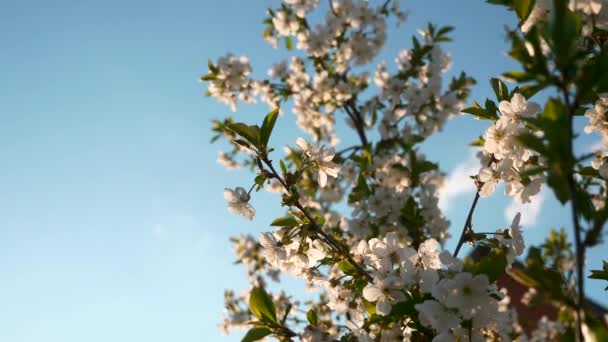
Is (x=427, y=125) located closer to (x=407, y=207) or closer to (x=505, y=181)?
(x=407, y=207)

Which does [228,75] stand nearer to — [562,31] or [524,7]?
[524,7]

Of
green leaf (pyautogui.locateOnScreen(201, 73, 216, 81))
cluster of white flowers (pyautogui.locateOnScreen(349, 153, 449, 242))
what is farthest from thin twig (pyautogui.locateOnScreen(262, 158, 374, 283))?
green leaf (pyautogui.locateOnScreen(201, 73, 216, 81))

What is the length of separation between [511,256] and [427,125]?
3.79m

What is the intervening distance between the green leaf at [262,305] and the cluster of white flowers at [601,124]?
164 cm

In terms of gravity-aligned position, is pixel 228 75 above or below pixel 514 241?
above

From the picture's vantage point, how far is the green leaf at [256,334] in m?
1.74

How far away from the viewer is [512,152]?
187 cm

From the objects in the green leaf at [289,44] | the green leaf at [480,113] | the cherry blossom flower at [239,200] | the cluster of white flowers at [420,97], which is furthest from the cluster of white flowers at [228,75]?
the green leaf at [480,113]

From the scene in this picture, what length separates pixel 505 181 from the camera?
2.03 metres

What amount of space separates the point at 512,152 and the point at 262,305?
52.8 inches

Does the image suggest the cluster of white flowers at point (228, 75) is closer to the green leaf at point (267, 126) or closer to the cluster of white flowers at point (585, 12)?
the green leaf at point (267, 126)

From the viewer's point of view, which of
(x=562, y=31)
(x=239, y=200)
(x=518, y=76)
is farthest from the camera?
(x=239, y=200)

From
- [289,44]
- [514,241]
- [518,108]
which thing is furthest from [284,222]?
[289,44]

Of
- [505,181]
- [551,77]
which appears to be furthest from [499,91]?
[551,77]
